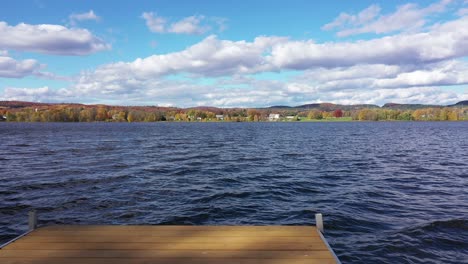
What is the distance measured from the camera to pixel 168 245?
6906 mm

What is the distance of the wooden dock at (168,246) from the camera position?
20.3ft

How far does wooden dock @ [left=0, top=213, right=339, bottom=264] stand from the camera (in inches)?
243

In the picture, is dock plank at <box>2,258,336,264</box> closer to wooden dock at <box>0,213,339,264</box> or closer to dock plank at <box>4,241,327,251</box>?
wooden dock at <box>0,213,339,264</box>

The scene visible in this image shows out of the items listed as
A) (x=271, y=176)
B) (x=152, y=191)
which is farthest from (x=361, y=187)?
(x=152, y=191)

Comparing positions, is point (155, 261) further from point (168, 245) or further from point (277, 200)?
point (277, 200)

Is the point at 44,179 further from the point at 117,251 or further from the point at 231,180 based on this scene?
the point at 117,251

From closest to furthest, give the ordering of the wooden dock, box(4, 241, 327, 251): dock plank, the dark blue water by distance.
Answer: the wooden dock → box(4, 241, 327, 251): dock plank → the dark blue water

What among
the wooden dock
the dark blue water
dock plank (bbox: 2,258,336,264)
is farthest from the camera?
the dark blue water

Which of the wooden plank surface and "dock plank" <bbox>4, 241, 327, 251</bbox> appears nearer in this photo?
the wooden plank surface

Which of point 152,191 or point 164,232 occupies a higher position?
point 164,232

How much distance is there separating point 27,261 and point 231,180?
15.9 m

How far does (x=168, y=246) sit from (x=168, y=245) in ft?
0.18

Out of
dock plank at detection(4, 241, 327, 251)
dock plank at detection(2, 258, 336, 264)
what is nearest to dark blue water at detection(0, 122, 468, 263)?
dock plank at detection(4, 241, 327, 251)

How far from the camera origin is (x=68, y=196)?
54.9ft
